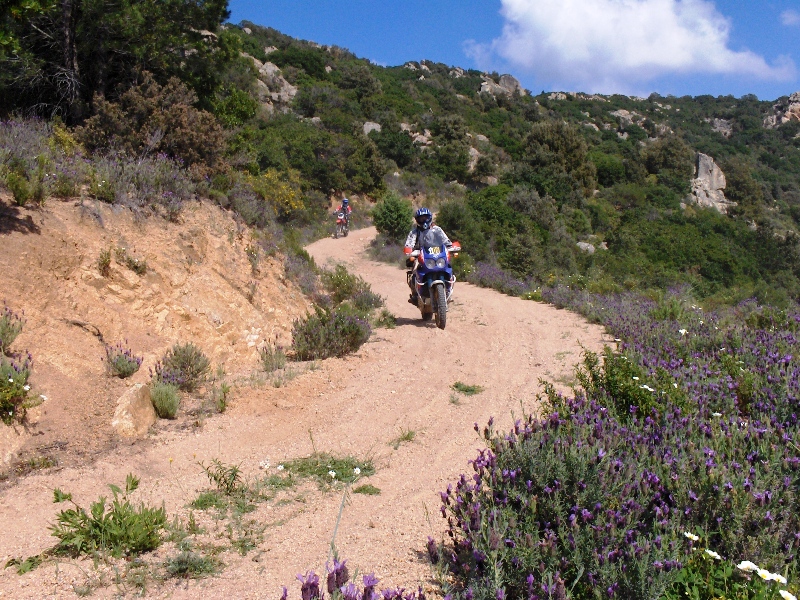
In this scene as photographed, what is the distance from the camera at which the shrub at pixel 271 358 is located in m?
7.26

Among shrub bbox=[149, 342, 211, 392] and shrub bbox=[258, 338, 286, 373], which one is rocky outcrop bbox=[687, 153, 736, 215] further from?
shrub bbox=[149, 342, 211, 392]

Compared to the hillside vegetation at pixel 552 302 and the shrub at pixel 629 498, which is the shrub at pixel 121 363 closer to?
the hillside vegetation at pixel 552 302

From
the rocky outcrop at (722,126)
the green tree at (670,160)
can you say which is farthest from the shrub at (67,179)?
the rocky outcrop at (722,126)

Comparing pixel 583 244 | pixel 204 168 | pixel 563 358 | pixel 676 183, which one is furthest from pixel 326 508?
pixel 676 183

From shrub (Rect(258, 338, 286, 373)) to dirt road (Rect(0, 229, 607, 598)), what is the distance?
25 centimetres

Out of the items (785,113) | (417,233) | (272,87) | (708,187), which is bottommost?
(417,233)

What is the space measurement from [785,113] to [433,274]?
283ft

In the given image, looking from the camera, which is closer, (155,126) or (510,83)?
(155,126)

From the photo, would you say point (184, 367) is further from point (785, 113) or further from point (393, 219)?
point (785, 113)

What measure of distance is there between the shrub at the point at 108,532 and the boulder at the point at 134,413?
1.63 metres

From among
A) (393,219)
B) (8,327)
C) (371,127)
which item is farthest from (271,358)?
(371,127)

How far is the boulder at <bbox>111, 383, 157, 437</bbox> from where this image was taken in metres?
5.18

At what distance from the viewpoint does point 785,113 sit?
78.0 meters

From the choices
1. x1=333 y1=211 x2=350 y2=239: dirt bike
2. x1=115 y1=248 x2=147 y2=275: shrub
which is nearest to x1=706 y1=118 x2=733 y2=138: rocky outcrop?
x1=333 y1=211 x2=350 y2=239: dirt bike
